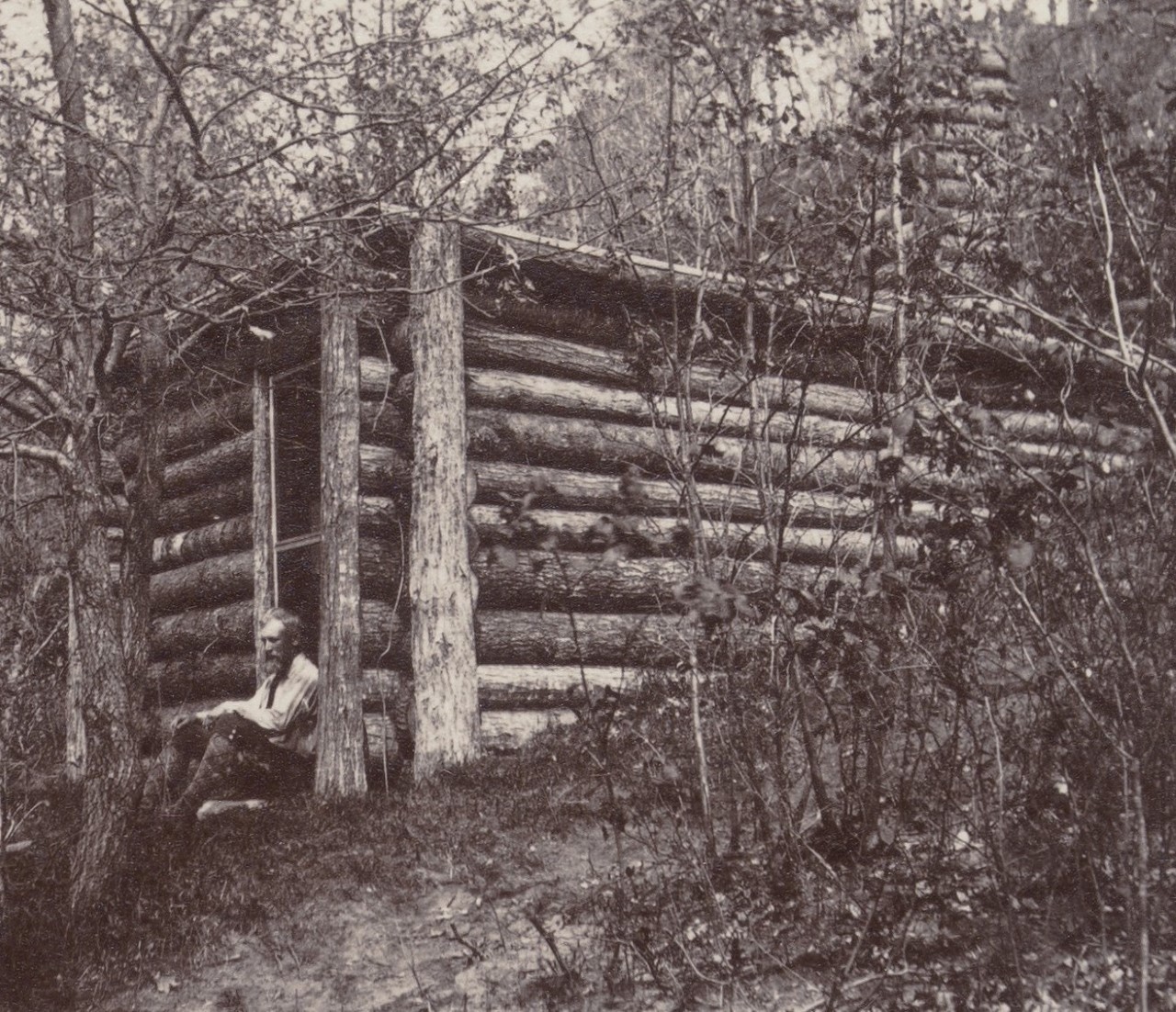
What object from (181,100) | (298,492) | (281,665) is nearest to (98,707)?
(281,665)

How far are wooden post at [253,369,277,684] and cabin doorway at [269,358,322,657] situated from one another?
0.12 ft

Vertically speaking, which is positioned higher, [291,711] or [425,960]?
[291,711]

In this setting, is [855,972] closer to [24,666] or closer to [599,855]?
[599,855]

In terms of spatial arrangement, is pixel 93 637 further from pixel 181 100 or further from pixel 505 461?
pixel 505 461

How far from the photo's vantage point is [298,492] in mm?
Result: 9609

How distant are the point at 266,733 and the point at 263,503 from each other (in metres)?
2.02

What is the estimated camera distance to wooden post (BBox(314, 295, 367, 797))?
6809 millimetres

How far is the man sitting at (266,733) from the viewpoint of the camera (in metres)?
7.07

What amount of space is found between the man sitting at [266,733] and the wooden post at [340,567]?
342 millimetres

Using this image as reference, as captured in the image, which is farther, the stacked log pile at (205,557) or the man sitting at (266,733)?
the stacked log pile at (205,557)

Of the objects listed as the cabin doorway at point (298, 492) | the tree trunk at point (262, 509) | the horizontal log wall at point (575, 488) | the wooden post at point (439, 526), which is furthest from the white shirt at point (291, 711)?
the cabin doorway at point (298, 492)

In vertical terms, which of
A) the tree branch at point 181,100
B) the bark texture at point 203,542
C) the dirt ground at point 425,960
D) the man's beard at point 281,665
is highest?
the tree branch at point 181,100

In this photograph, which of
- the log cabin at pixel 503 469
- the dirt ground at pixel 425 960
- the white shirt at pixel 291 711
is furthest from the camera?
the log cabin at pixel 503 469

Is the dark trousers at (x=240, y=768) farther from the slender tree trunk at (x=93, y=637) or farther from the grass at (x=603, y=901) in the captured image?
the slender tree trunk at (x=93, y=637)
